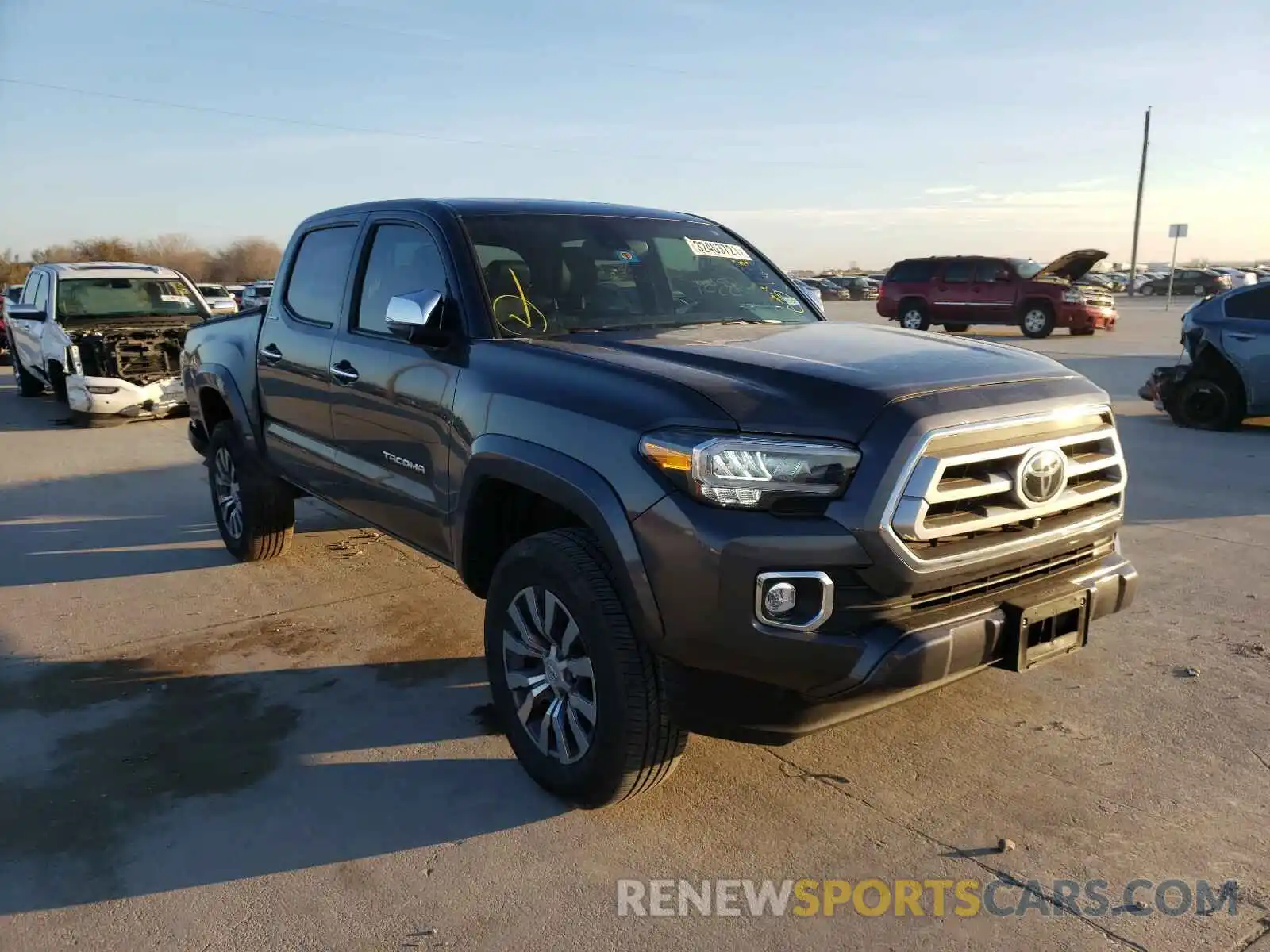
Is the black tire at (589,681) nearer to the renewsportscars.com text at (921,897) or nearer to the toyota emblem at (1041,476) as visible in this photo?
the renewsportscars.com text at (921,897)

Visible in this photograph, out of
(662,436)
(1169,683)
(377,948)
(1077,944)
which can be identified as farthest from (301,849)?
(1169,683)

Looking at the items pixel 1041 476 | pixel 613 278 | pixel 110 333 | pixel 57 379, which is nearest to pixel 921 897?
pixel 1041 476

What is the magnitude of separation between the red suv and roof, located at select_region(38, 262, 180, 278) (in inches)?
593

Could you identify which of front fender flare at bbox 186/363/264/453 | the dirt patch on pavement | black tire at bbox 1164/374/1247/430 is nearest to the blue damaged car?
black tire at bbox 1164/374/1247/430

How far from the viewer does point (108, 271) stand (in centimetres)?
1259

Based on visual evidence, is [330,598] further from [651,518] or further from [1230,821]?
[1230,821]

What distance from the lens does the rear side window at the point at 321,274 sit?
15.2 ft

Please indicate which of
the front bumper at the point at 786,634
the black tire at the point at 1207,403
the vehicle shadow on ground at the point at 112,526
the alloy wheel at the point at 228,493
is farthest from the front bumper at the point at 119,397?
the black tire at the point at 1207,403

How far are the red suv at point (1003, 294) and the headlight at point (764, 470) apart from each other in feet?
65.4

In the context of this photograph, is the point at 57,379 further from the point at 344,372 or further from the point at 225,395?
the point at 344,372

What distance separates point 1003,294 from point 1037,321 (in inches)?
37.4

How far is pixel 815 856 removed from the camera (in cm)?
292

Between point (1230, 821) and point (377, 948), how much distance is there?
8.28 feet

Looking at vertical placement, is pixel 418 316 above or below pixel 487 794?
above
